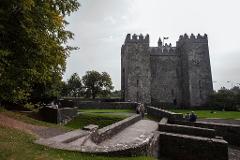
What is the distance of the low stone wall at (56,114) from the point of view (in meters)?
23.0

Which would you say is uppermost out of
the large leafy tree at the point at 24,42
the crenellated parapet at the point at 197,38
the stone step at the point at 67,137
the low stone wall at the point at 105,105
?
the crenellated parapet at the point at 197,38

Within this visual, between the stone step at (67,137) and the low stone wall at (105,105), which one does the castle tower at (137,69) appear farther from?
the stone step at (67,137)

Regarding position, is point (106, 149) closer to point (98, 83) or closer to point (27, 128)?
point (27, 128)

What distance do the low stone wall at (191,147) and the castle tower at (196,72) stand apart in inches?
1361

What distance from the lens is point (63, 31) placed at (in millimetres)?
11102

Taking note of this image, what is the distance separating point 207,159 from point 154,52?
40.2 meters

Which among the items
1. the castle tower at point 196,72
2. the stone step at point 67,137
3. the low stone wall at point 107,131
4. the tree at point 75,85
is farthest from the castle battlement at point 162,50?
the stone step at point 67,137

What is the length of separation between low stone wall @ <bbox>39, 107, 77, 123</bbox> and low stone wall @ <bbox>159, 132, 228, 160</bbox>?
34.5ft

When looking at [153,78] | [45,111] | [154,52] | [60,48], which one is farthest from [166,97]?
[60,48]

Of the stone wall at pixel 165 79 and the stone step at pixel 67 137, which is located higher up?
the stone wall at pixel 165 79

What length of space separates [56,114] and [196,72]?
3354 cm

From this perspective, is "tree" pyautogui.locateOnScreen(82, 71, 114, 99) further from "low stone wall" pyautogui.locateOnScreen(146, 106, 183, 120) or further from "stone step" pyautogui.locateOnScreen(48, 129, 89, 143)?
"stone step" pyautogui.locateOnScreen(48, 129, 89, 143)

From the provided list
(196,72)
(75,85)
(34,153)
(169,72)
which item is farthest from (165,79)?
(34,153)

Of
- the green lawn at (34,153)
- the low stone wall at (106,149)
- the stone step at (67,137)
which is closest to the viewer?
the green lawn at (34,153)
